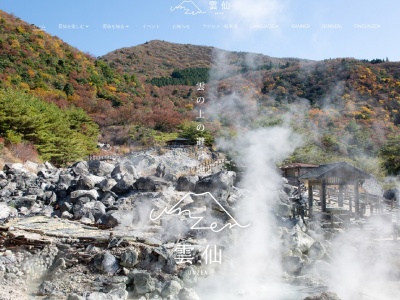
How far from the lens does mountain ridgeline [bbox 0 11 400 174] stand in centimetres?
2088

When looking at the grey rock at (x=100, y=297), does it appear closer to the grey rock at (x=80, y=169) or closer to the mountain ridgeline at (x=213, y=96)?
the grey rock at (x=80, y=169)

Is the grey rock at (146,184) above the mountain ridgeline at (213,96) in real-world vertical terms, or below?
below

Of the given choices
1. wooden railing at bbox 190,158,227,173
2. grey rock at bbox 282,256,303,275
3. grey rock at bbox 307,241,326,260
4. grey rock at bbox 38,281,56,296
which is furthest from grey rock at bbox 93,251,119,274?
wooden railing at bbox 190,158,227,173

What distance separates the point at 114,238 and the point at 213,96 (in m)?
13.0

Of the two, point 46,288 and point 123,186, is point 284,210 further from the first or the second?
point 46,288

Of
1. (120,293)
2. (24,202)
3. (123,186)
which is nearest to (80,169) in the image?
(123,186)

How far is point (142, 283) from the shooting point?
607 cm

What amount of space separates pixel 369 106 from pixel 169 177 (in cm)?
2614

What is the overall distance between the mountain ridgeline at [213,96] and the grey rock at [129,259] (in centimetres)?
1091

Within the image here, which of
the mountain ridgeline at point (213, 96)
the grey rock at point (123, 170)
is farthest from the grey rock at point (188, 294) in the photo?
the mountain ridgeline at point (213, 96)

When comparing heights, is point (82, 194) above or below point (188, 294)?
above

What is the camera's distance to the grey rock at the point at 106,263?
6668 millimetres

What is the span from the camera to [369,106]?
3334 cm

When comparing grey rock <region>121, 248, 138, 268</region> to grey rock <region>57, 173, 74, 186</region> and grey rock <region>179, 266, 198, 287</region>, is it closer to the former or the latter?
grey rock <region>179, 266, 198, 287</region>
